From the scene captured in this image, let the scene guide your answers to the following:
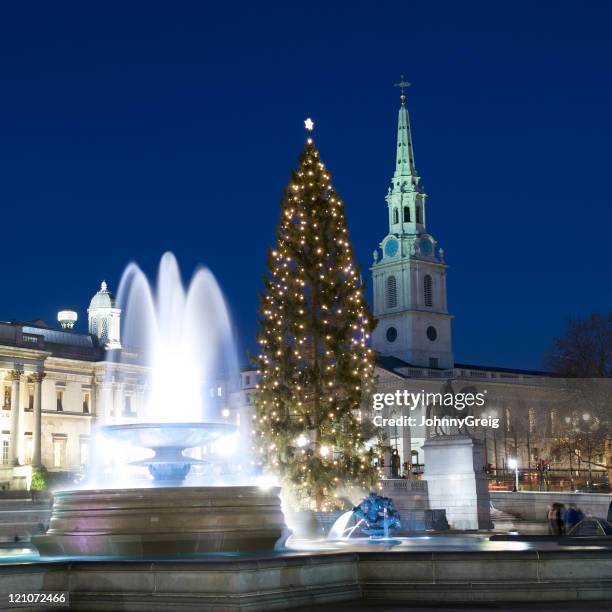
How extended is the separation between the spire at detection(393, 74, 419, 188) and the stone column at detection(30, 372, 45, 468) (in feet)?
178

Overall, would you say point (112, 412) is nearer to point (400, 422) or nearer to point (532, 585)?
point (400, 422)

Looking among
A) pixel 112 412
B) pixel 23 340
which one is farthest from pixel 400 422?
pixel 23 340

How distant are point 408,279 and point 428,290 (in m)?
4.03

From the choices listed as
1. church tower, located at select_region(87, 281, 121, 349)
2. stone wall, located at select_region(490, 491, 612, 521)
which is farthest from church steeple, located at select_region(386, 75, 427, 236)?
stone wall, located at select_region(490, 491, 612, 521)

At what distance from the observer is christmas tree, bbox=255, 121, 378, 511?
36438mm

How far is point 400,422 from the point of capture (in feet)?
354

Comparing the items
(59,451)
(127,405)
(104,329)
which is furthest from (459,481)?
(104,329)

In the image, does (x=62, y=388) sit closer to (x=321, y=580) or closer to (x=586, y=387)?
(x=586, y=387)

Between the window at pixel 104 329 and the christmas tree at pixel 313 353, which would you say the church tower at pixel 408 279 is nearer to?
the window at pixel 104 329

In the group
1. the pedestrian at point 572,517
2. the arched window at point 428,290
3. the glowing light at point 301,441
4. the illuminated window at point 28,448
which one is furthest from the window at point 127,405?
the pedestrian at point 572,517

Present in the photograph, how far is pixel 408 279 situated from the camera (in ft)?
410

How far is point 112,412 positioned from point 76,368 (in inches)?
206

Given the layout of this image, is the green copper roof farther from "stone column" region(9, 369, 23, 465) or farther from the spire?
"stone column" region(9, 369, 23, 465)

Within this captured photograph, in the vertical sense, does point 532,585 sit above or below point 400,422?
Answer: below
